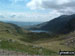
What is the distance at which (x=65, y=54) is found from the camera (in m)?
32.1

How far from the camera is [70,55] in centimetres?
3186

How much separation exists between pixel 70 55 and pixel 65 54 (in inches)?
37.6
